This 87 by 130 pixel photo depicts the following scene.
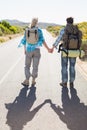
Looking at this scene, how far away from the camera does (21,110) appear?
8.69 m

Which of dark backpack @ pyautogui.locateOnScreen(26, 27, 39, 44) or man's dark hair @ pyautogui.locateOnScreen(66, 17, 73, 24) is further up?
man's dark hair @ pyautogui.locateOnScreen(66, 17, 73, 24)

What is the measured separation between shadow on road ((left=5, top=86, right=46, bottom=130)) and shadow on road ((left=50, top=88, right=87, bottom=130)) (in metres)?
0.56

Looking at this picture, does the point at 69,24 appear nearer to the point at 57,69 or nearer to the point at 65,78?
the point at 65,78

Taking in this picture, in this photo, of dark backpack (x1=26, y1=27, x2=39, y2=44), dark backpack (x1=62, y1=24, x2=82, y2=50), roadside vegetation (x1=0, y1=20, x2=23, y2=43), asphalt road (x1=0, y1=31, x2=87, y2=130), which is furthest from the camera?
roadside vegetation (x1=0, y1=20, x2=23, y2=43)

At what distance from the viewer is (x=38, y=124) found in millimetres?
7512

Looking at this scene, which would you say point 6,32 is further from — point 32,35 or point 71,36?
point 71,36

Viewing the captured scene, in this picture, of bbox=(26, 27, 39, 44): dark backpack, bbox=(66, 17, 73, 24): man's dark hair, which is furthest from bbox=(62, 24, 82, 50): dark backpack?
bbox=(26, 27, 39, 44): dark backpack

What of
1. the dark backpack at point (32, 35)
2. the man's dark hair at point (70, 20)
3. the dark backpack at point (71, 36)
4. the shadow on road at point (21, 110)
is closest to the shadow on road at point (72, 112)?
the shadow on road at point (21, 110)

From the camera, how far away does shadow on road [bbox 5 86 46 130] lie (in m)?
7.56

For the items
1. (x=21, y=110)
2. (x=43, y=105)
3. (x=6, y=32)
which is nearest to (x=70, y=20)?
(x=43, y=105)

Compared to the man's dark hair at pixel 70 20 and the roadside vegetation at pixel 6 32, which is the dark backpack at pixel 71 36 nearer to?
the man's dark hair at pixel 70 20

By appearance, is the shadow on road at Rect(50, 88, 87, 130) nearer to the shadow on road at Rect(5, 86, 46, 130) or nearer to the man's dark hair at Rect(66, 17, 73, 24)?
the shadow on road at Rect(5, 86, 46, 130)

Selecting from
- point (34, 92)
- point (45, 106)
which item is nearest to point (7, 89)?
point (34, 92)

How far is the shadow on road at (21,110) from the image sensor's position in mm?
7555
